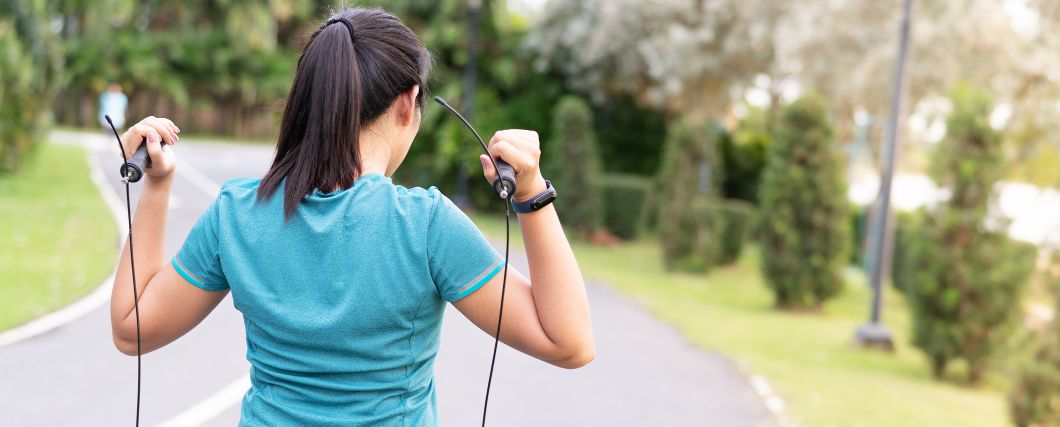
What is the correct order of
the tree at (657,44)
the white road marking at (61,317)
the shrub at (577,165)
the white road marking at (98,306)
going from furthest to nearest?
the tree at (657,44) < the shrub at (577,165) < the white road marking at (61,317) < the white road marking at (98,306)

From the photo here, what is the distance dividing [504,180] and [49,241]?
12527 mm

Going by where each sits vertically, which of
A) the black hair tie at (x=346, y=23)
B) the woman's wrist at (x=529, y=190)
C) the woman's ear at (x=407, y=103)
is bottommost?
the woman's wrist at (x=529, y=190)

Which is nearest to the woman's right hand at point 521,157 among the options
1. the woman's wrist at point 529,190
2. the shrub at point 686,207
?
the woman's wrist at point 529,190

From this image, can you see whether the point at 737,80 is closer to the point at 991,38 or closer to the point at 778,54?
the point at 778,54

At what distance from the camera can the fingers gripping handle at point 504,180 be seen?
1.51m

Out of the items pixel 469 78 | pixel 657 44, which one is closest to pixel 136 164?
pixel 657 44

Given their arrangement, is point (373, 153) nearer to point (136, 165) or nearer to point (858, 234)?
→ point (136, 165)

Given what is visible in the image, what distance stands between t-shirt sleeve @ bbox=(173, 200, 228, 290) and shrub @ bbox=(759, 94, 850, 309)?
13.0 meters

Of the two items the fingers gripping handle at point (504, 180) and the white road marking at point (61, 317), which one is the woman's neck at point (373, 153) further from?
the white road marking at point (61, 317)

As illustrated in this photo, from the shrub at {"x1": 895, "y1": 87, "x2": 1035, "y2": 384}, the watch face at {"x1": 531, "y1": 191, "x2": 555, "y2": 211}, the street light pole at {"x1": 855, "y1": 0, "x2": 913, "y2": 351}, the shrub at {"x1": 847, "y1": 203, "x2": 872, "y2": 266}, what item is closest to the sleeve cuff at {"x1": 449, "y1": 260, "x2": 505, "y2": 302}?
the watch face at {"x1": 531, "y1": 191, "x2": 555, "y2": 211}

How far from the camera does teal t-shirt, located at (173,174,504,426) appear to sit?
1546 mm

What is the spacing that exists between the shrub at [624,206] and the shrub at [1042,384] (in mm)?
13818

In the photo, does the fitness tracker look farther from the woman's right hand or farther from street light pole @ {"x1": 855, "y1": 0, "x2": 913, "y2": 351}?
street light pole @ {"x1": 855, "y1": 0, "x2": 913, "y2": 351}

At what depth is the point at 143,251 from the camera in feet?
5.82
